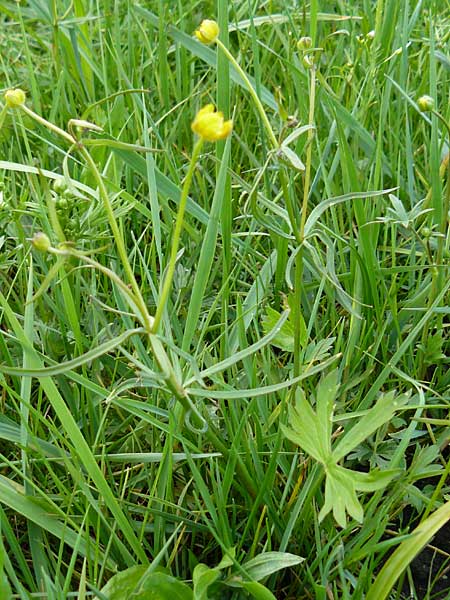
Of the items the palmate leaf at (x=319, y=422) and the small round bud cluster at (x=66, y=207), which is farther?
the small round bud cluster at (x=66, y=207)

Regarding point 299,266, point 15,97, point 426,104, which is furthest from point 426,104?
point 15,97

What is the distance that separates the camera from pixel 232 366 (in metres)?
1.30

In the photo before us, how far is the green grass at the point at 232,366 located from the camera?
102 cm

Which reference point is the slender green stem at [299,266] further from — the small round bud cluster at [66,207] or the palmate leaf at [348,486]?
the small round bud cluster at [66,207]

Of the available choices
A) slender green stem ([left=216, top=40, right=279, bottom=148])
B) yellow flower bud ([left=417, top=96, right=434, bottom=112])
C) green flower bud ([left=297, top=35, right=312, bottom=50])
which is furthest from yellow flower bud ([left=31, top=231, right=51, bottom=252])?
yellow flower bud ([left=417, top=96, right=434, bottom=112])

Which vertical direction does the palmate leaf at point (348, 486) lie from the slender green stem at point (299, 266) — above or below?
below

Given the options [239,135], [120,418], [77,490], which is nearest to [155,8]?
[239,135]

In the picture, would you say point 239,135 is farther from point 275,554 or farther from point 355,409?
point 275,554

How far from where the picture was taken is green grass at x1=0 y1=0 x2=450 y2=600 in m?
1.02

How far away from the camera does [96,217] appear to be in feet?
4.62

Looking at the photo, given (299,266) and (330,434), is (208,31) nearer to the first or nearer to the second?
(299,266)

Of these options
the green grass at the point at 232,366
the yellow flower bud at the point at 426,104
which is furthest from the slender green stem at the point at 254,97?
the yellow flower bud at the point at 426,104

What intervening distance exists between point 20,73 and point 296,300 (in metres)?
1.34

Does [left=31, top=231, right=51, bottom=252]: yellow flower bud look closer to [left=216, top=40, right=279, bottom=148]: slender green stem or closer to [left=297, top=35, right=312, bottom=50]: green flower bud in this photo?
[left=216, top=40, right=279, bottom=148]: slender green stem
